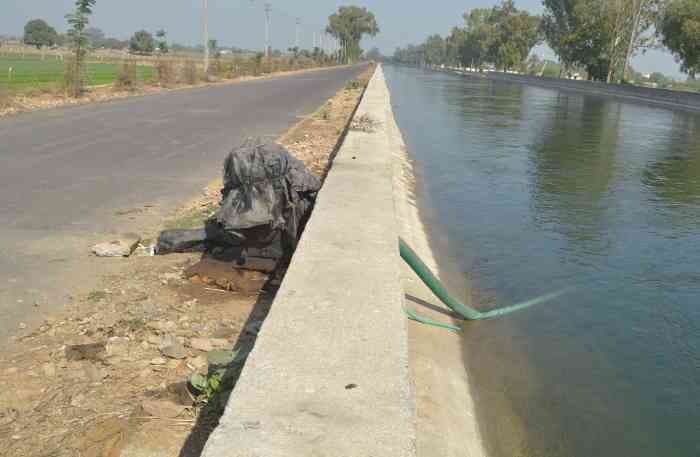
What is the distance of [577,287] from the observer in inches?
306

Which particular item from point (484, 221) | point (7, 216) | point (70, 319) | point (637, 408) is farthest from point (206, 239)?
point (484, 221)

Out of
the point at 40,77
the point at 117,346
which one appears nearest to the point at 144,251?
the point at 117,346

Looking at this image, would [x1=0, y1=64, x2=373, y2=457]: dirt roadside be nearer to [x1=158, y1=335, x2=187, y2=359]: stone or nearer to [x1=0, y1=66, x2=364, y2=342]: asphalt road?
[x1=158, y1=335, x2=187, y2=359]: stone

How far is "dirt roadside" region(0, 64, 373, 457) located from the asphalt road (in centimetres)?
43

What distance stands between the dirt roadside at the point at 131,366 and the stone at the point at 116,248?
327 mm

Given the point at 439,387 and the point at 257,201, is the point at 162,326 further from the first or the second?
the point at 439,387

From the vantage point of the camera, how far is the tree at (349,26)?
158125 mm

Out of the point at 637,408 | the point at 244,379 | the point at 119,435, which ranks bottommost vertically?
the point at 637,408

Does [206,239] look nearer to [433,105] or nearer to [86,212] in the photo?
[86,212]

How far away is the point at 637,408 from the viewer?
17.4 ft

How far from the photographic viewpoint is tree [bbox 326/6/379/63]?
158 metres

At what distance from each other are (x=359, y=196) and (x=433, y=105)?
2821 centimetres

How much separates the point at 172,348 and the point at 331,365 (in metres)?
1.48

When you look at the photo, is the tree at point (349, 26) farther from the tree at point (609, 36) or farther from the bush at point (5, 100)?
the bush at point (5, 100)
